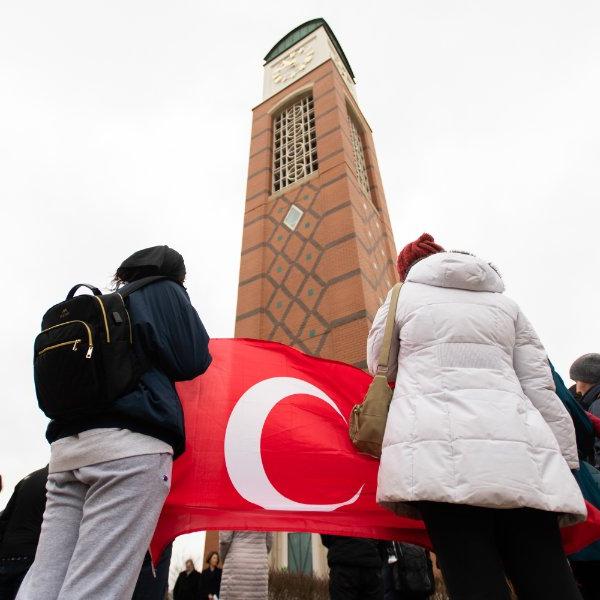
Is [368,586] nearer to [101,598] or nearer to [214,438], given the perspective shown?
[214,438]

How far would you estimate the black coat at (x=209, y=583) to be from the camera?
24.4 ft

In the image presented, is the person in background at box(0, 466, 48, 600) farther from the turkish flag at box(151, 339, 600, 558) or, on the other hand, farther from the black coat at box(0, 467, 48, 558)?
the turkish flag at box(151, 339, 600, 558)

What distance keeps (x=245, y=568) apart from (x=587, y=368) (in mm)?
2905

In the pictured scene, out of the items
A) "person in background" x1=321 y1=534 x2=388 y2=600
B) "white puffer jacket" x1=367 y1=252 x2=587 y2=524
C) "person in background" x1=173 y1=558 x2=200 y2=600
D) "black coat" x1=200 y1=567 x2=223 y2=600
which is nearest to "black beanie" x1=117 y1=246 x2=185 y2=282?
"white puffer jacket" x1=367 y1=252 x2=587 y2=524

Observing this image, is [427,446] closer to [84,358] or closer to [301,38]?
[84,358]

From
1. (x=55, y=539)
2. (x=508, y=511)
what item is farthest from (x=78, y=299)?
(x=508, y=511)

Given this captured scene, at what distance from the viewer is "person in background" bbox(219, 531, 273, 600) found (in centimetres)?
372

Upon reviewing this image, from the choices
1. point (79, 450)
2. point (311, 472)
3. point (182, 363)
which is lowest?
point (311, 472)

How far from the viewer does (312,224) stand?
13.5 metres

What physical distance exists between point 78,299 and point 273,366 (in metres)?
1.47

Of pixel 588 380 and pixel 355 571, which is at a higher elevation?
pixel 588 380

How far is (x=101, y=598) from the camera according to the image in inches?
55.3

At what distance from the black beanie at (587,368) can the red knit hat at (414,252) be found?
Answer: 1.43 metres

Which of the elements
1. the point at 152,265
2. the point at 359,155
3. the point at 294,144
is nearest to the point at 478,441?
the point at 152,265
